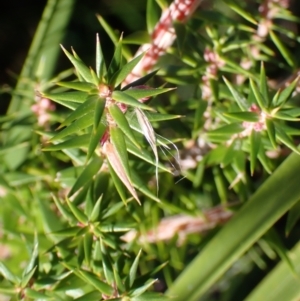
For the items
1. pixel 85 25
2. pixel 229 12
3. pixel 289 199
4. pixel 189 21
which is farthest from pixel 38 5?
pixel 289 199

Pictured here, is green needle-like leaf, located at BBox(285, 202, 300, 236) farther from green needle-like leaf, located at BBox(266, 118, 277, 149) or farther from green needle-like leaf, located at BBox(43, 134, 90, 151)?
green needle-like leaf, located at BBox(43, 134, 90, 151)

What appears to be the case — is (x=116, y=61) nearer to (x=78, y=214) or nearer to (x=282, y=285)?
(x=78, y=214)

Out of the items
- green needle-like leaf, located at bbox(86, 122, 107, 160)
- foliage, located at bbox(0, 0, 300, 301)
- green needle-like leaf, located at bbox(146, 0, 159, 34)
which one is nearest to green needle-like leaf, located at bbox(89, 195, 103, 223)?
foliage, located at bbox(0, 0, 300, 301)

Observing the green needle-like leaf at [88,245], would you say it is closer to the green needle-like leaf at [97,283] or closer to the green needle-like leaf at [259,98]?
the green needle-like leaf at [97,283]

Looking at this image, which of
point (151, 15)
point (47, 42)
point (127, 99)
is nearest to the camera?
point (127, 99)

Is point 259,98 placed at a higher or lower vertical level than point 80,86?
higher

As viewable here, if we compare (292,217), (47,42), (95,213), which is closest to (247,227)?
(292,217)

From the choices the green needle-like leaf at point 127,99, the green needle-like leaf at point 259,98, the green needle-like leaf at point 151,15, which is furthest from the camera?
the green needle-like leaf at point 151,15

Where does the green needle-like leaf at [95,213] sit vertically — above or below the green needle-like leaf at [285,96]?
below

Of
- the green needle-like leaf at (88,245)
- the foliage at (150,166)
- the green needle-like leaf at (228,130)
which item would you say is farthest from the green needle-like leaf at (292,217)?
the green needle-like leaf at (88,245)
